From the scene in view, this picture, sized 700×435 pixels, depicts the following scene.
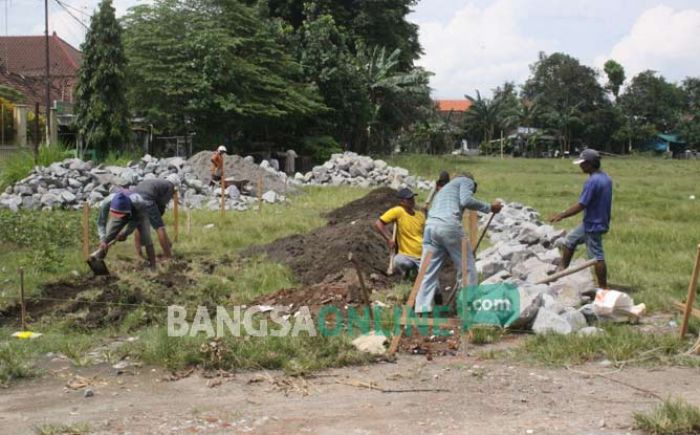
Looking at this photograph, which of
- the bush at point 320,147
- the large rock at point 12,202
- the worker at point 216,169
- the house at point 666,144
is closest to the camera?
the large rock at point 12,202

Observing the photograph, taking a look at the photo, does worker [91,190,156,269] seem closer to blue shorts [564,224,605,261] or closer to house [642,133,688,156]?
blue shorts [564,224,605,261]

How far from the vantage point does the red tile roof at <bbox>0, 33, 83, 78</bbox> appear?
3828 cm

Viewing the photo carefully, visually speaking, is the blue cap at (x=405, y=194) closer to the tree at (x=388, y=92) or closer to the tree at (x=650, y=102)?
the tree at (x=388, y=92)

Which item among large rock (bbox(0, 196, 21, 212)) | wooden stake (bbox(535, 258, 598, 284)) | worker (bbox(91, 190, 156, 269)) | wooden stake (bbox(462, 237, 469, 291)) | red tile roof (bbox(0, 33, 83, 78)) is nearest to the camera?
wooden stake (bbox(462, 237, 469, 291))

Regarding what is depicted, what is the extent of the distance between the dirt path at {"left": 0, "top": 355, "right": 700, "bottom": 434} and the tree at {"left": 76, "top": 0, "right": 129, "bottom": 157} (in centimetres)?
2085

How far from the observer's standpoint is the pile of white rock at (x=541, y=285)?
23.2 ft

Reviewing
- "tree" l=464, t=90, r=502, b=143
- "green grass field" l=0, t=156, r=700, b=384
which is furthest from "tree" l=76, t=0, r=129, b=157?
"tree" l=464, t=90, r=502, b=143

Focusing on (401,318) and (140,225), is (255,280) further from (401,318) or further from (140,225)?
(401,318)

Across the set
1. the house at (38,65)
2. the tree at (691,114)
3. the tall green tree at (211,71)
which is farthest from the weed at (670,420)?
the tree at (691,114)

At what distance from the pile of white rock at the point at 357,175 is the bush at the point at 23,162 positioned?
8278 mm

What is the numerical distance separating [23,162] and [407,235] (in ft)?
49.1

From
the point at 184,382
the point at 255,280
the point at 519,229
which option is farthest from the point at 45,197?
the point at 184,382

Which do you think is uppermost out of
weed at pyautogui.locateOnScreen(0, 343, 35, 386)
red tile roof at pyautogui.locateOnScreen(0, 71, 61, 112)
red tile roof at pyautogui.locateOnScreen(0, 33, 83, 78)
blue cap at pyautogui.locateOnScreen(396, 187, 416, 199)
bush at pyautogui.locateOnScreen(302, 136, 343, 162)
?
red tile roof at pyautogui.locateOnScreen(0, 33, 83, 78)

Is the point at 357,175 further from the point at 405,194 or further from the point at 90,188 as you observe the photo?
the point at 405,194
